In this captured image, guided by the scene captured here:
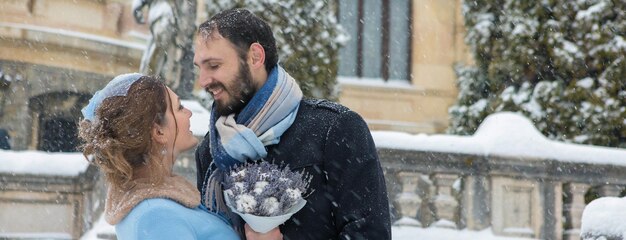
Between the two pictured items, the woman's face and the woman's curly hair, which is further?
the woman's face

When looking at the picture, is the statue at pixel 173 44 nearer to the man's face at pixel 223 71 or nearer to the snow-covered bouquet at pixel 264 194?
the man's face at pixel 223 71

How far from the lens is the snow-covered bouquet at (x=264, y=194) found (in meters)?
2.59

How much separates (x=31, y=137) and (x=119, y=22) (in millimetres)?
2008

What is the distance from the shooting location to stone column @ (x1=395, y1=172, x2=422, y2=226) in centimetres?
658

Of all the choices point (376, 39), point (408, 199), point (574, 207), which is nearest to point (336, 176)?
point (408, 199)

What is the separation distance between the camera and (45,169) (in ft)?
23.7

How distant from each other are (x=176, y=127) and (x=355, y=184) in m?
0.54

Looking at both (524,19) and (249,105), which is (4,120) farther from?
(249,105)

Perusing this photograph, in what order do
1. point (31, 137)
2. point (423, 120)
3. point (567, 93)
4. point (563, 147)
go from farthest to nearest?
point (423, 120) < point (31, 137) < point (567, 93) < point (563, 147)

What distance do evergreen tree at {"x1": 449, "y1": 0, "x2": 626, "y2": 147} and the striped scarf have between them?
26.3 feet

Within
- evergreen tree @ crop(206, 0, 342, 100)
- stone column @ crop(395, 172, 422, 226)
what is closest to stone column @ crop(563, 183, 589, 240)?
stone column @ crop(395, 172, 422, 226)

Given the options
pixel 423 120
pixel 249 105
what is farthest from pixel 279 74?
pixel 423 120

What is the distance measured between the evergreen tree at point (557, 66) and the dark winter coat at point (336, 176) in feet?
26.1

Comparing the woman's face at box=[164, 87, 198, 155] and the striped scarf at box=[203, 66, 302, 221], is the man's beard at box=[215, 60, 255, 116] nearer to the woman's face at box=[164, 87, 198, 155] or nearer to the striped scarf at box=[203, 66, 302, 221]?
the striped scarf at box=[203, 66, 302, 221]
